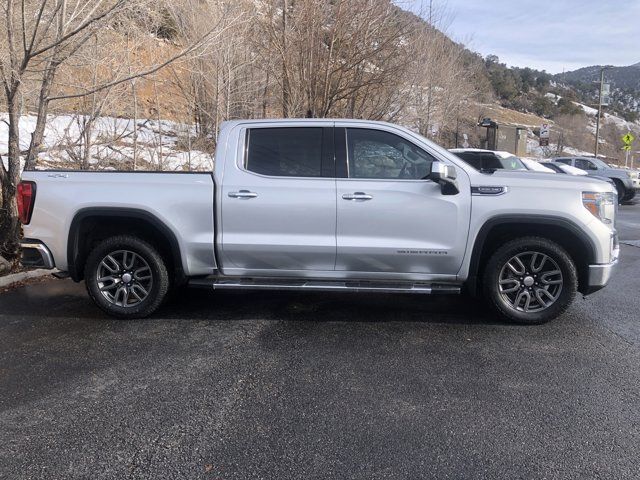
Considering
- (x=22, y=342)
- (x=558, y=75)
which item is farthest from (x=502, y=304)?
(x=558, y=75)

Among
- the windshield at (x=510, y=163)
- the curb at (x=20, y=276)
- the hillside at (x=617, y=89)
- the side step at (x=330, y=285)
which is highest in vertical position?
the hillside at (x=617, y=89)

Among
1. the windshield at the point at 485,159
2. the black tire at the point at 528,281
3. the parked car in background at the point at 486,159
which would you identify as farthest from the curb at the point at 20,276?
the windshield at the point at 485,159

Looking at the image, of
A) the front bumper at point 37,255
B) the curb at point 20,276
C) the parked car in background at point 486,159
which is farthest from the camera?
the parked car in background at point 486,159

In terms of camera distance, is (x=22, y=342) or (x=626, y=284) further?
(x=626, y=284)

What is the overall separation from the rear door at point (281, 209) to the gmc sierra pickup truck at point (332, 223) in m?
0.01

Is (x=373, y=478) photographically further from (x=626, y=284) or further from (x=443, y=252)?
(x=626, y=284)

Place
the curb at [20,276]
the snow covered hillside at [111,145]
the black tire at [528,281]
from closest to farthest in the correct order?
the black tire at [528,281]
the curb at [20,276]
the snow covered hillside at [111,145]

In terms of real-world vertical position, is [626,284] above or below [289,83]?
below

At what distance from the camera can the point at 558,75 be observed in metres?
171

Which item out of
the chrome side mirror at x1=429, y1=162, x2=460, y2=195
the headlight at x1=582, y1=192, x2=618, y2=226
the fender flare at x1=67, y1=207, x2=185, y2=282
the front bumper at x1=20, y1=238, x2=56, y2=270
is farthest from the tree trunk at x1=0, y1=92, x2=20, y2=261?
the headlight at x1=582, y1=192, x2=618, y2=226

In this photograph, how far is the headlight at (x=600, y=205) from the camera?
4.99 meters

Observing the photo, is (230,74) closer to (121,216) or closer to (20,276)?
(20,276)

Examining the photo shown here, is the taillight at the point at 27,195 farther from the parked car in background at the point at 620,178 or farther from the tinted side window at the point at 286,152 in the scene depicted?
the parked car in background at the point at 620,178

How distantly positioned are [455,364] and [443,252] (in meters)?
1.15
